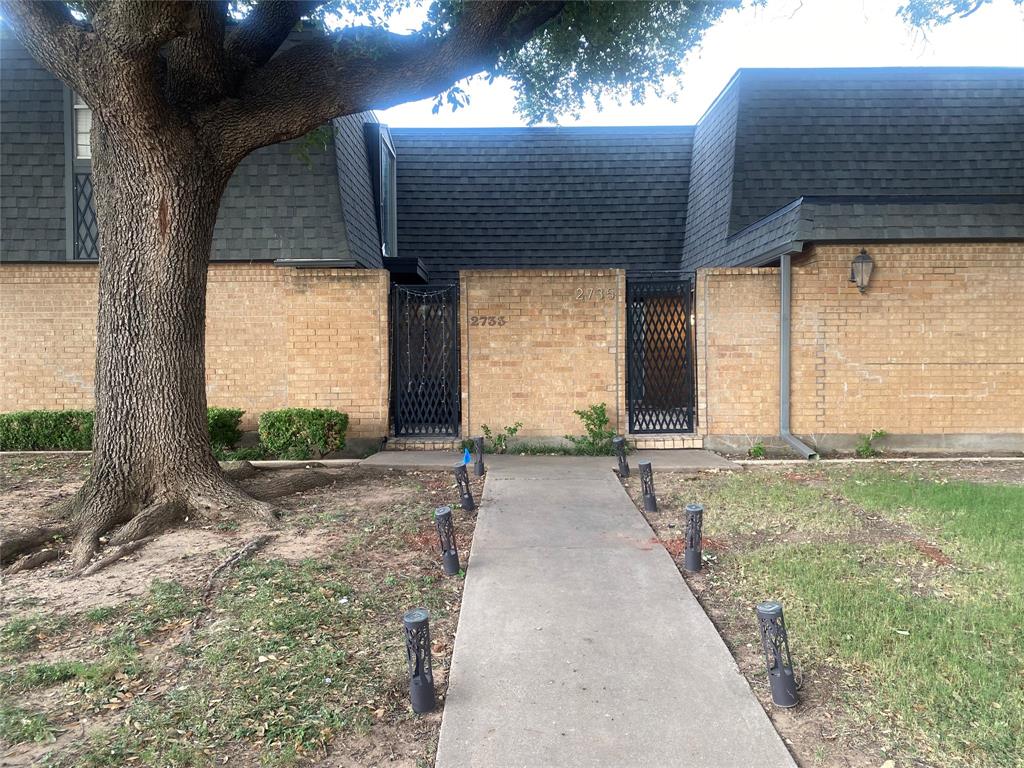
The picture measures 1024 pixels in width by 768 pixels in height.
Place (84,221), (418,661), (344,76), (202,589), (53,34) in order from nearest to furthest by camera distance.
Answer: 1. (418,661)
2. (202,589)
3. (53,34)
4. (344,76)
5. (84,221)

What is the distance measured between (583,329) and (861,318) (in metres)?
3.73

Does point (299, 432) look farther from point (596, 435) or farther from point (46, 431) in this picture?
point (596, 435)

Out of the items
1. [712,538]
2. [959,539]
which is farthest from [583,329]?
[959,539]

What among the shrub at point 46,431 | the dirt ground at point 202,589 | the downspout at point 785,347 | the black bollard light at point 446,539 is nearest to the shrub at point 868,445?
the downspout at point 785,347

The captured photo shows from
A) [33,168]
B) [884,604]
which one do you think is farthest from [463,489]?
[33,168]

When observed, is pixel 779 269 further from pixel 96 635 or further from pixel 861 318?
pixel 96 635

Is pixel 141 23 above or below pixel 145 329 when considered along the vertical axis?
above

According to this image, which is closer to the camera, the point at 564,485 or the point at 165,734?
the point at 165,734

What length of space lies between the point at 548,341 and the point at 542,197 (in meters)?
4.79

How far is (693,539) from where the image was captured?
4.55 metres

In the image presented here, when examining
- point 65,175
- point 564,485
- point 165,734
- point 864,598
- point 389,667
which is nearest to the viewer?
point 165,734

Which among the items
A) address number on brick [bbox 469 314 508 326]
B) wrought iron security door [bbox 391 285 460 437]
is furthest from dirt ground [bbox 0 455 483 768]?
address number on brick [bbox 469 314 508 326]

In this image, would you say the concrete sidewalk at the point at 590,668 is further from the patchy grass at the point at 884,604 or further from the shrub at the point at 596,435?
the shrub at the point at 596,435

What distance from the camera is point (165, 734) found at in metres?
2.68
